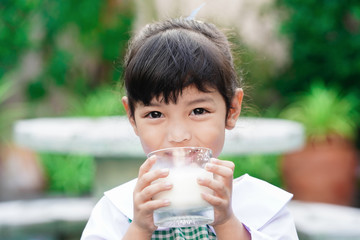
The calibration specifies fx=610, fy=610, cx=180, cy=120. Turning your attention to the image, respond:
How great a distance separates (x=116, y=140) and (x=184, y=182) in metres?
2.18

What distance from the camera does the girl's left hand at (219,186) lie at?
1.68 metres

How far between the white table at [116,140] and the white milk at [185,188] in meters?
1.86

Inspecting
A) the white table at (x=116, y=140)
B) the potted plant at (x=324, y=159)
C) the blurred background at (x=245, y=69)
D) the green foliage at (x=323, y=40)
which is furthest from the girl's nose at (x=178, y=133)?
the green foliage at (x=323, y=40)

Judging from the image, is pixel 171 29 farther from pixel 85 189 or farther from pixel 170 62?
pixel 85 189

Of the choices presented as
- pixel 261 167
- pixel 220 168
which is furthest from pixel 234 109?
pixel 261 167

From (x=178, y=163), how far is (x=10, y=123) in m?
6.21

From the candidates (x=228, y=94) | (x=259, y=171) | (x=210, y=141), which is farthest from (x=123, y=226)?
(x=259, y=171)

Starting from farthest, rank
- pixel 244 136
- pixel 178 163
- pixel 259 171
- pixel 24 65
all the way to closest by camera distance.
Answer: pixel 24 65
pixel 259 171
pixel 244 136
pixel 178 163

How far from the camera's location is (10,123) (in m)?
7.53

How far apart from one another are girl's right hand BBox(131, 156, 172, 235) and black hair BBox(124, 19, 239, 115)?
12.4 inches

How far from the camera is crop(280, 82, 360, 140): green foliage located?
6984mm

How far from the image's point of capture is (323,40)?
748cm

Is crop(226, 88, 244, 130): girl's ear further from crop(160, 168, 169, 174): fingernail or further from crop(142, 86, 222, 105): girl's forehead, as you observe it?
crop(160, 168, 169, 174): fingernail

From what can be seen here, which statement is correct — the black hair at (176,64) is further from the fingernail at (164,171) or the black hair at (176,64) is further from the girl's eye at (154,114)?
the fingernail at (164,171)
